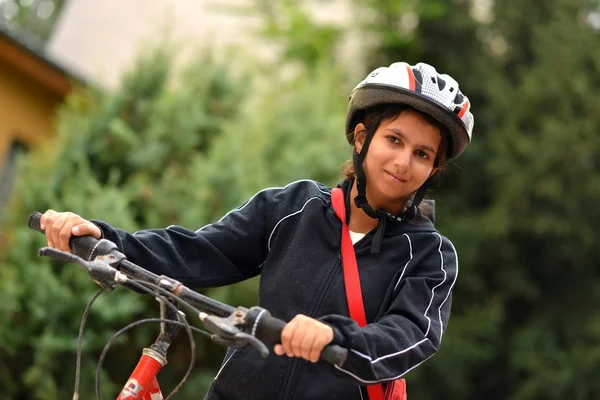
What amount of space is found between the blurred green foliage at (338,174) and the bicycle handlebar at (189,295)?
19.4 feet

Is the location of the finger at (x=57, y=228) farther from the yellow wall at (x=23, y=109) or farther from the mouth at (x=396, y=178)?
the yellow wall at (x=23, y=109)

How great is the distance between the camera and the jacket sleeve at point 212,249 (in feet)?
11.3

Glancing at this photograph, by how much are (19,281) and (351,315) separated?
6.81 m

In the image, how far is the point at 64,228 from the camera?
10.3 ft

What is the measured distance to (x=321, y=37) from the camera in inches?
587

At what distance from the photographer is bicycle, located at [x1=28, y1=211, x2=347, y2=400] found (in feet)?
8.85

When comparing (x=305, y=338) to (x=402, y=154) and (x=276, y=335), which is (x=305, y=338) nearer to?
(x=276, y=335)

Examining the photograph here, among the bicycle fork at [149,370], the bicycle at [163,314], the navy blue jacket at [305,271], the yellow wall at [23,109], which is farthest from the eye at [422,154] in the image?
the yellow wall at [23,109]

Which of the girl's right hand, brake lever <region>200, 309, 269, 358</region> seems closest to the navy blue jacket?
the girl's right hand

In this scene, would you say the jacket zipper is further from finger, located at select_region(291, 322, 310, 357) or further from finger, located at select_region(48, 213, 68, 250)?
finger, located at select_region(48, 213, 68, 250)

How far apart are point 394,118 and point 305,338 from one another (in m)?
1.18

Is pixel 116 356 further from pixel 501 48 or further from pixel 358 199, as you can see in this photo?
pixel 501 48

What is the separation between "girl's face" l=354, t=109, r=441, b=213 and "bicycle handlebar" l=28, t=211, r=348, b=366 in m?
0.91

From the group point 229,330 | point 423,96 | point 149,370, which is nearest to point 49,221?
point 149,370
